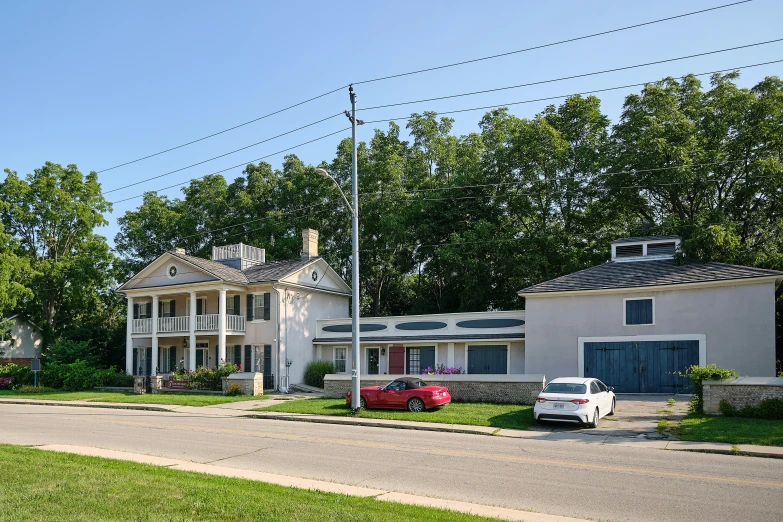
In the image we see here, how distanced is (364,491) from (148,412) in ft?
60.1

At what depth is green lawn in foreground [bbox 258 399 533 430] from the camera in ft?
64.2

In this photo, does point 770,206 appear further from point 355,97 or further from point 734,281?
point 355,97

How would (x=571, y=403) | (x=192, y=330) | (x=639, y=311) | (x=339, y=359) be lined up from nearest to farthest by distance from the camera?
(x=571, y=403)
(x=639, y=311)
(x=192, y=330)
(x=339, y=359)

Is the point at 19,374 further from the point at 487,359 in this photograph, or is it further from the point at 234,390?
the point at 487,359

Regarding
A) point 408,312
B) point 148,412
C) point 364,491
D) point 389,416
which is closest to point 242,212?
point 408,312

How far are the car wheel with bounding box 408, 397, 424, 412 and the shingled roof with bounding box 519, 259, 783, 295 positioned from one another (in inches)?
365

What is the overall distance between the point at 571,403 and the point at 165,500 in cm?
1243

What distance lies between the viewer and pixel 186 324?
37.9 meters

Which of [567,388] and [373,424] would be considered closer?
[567,388]

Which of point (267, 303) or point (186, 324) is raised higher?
point (267, 303)

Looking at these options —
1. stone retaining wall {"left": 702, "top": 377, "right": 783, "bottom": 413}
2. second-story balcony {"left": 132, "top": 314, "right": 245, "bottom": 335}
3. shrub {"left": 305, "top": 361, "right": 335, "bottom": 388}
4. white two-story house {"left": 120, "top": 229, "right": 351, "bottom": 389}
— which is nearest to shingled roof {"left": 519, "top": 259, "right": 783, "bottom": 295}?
stone retaining wall {"left": 702, "top": 377, "right": 783, "bottom": 413}

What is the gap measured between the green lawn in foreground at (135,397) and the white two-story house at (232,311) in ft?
12.3

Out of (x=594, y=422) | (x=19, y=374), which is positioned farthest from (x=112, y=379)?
(x=594, y=422)

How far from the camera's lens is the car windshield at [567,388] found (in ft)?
61.7
